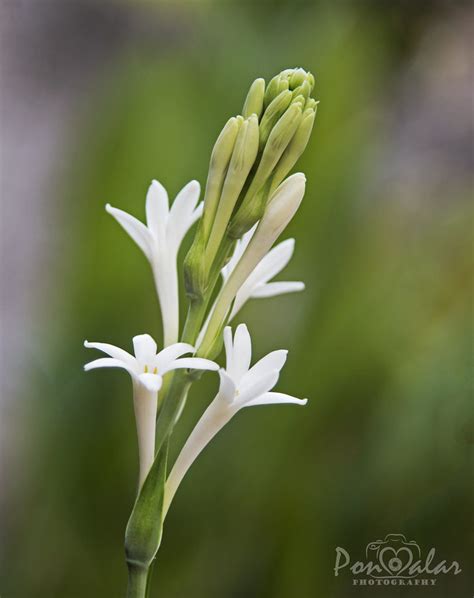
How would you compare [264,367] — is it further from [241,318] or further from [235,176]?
[241,318]

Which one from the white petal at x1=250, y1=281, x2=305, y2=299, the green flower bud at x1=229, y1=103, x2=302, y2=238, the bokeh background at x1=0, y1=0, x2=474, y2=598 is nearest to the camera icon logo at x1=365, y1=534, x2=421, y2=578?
the bokeh background at x1=0, y1=0, x2=474, y2=598

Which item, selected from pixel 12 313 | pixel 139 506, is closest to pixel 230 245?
pixel 139 506

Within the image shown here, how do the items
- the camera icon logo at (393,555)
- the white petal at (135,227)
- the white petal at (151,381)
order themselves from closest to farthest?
the white petal at (151,381) → the white petal at (135,227) → the camera icon logo at (393,555)

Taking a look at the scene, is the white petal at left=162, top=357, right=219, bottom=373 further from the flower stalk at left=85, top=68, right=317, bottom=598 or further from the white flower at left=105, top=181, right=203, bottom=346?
the white flower at left=105, top=181, right=203, bottom=346

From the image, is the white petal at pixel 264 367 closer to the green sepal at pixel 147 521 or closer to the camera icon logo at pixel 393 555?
the green sepal at pixel 147 521

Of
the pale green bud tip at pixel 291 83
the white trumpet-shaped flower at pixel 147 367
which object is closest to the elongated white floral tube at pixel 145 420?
the white trumpet-shaped flower at pixel 147 367

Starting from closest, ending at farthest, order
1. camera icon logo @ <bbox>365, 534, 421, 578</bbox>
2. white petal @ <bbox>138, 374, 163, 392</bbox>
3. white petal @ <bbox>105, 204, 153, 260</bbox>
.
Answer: white petal @ <bbox>138, 374, 163, 392</bbox>
white petal @ <bbox>105, 204, 153, 260</bbox>
camera icon logo @ <bbox>365, 534, 421, 578</bbox>

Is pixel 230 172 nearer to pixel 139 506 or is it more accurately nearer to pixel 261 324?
pixel 139 506

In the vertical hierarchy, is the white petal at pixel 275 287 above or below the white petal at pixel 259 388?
above
